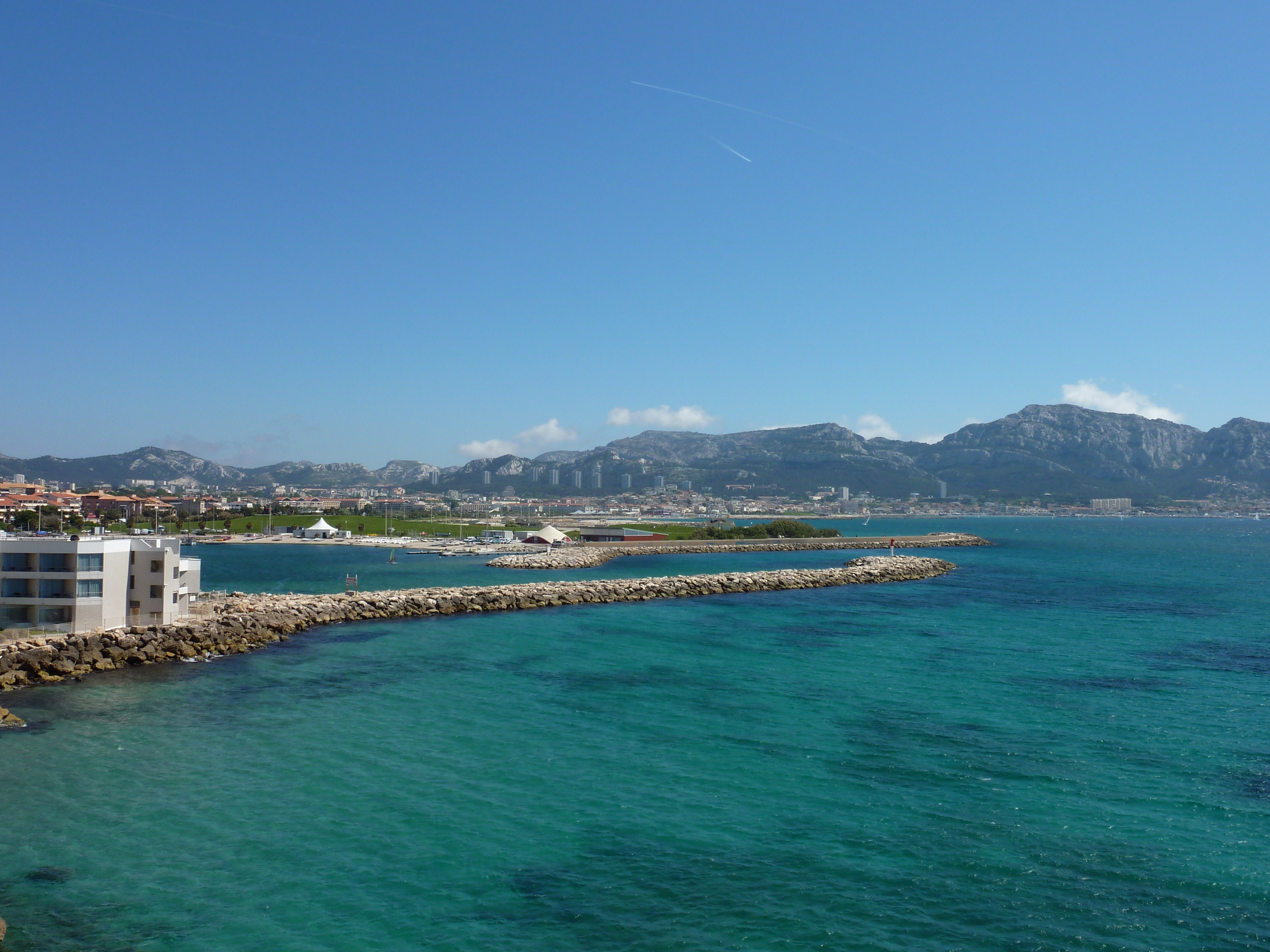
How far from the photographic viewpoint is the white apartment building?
2839cm

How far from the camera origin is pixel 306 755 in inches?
699

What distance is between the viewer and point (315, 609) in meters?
38.6

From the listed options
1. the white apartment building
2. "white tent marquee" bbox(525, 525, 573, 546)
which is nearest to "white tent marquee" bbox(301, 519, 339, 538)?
"white tent marquee" bbox(525, 525, 573, 546)

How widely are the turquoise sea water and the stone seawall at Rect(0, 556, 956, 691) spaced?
1.62 m

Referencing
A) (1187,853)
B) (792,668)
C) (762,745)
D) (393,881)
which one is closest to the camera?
(393,881)

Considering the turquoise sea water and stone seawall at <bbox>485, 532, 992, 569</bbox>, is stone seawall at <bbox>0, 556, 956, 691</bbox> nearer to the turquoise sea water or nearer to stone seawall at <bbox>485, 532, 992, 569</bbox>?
the turquoise sea water

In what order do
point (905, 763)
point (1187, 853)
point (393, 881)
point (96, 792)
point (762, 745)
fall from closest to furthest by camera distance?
point (393, 881)
point (1187, 853)
point (96, 792)
point (905, 763)
point (762, 745)

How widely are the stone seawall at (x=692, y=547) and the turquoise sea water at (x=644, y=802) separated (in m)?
41.9

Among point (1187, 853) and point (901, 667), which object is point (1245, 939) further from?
point (901, 667)

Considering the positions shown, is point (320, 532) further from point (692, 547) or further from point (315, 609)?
point (315, 609)

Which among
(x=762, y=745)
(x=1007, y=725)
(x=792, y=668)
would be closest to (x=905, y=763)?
(x=762, y=745)

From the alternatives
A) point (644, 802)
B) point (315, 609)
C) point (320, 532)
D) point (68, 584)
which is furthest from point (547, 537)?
point (644, 802)

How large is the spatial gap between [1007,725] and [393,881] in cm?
1583

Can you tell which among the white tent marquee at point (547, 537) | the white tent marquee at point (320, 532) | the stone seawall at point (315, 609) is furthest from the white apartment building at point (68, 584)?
the white tent marquee at point (320, 532)
